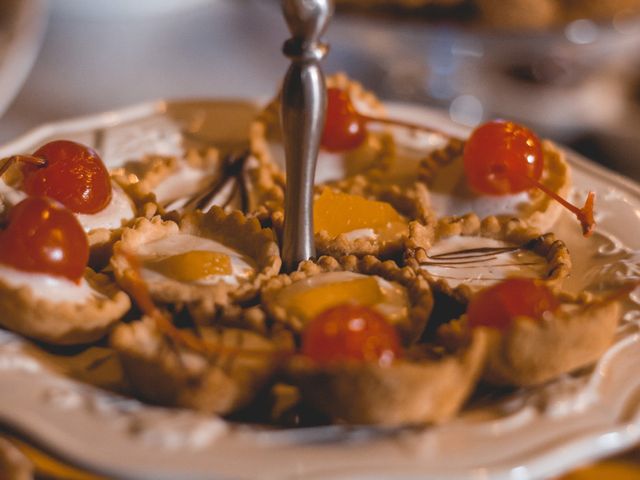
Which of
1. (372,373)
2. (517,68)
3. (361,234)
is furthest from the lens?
(517,68)

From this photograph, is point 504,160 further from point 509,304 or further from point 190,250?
point 190,250

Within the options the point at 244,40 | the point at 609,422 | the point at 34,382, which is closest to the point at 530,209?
the point at 609,422

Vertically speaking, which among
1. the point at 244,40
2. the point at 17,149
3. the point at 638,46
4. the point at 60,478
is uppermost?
the point at 638,46

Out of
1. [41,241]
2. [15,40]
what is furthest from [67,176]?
[15,40]

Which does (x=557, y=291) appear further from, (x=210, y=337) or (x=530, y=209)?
(x=210, y=337)

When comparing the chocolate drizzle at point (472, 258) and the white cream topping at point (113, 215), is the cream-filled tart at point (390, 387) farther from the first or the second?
the white cream topping at point (113, 215)

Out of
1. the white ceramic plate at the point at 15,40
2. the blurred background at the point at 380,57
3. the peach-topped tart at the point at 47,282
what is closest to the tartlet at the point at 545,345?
the peach-topped tart at the point at 47,282
